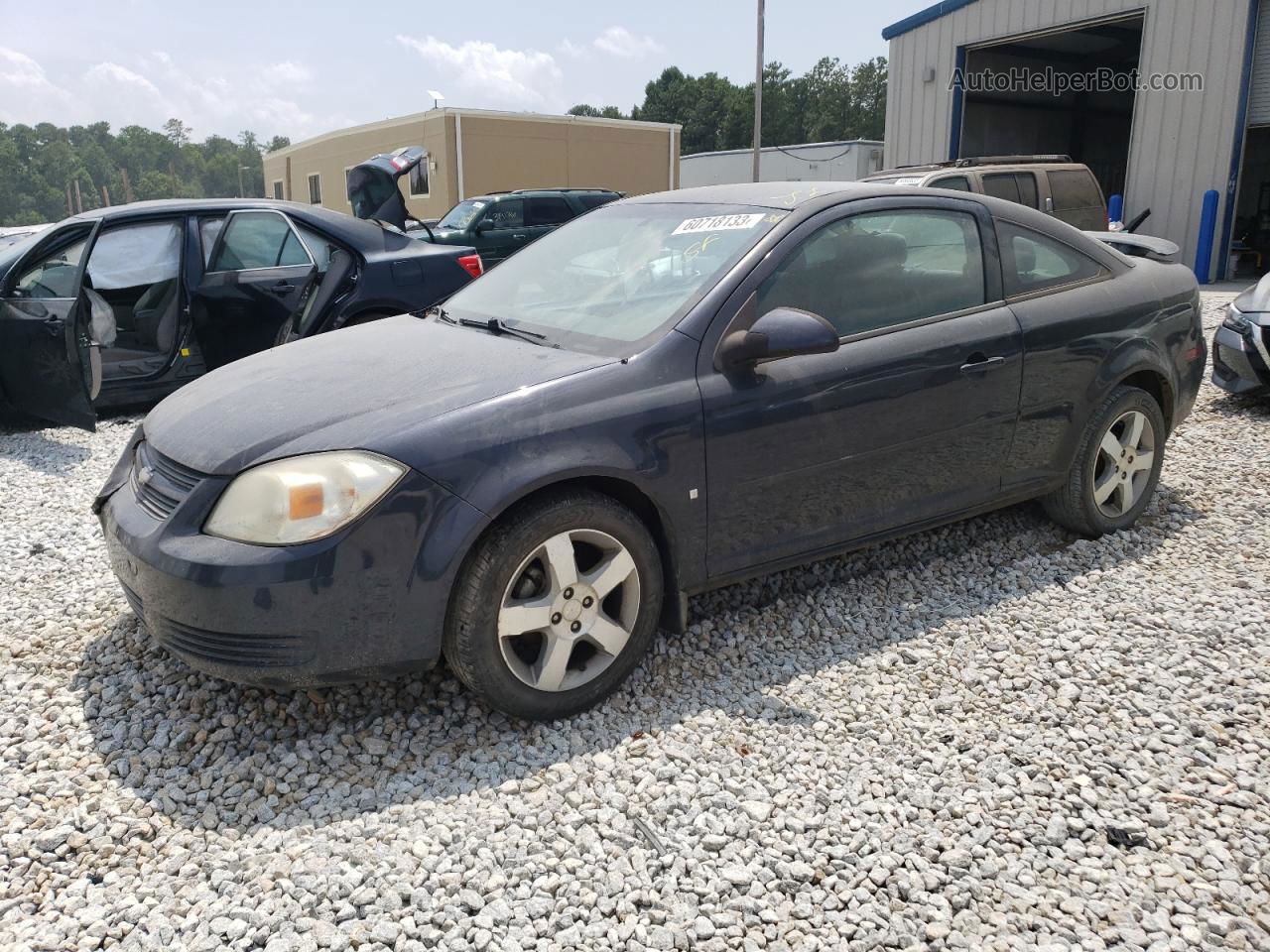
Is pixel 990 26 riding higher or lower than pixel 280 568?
higher

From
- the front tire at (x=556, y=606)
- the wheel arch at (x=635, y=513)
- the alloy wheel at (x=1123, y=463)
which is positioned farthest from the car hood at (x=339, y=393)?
the alloy wheel at (x=1123, y=463)

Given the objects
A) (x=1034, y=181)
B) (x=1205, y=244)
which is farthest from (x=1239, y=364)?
(x=1205, y=244)

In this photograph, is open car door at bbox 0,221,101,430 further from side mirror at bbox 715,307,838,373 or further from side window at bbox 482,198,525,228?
side window at bbox 482,198,525,228

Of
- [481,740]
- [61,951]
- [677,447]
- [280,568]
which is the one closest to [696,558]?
[677,447]

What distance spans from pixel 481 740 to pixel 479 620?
408 millimetres

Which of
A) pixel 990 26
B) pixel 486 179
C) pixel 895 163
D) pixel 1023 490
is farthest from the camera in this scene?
pixel 486 179

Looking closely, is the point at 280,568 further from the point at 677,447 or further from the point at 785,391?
the point at 785,391

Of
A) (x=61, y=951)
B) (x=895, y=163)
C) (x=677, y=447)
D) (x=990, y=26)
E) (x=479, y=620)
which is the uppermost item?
(x=990, y=26)

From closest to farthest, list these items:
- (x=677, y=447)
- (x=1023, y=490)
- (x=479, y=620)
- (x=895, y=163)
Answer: (x=479, y=620), (x=677, y=447), (x=1023, y=490), (x=895, y=163)

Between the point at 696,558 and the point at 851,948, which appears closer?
the point at 851,948

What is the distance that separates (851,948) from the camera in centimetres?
218

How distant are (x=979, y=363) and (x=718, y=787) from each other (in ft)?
6.42

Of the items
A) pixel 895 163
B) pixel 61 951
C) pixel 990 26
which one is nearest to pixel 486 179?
pixel 895 163

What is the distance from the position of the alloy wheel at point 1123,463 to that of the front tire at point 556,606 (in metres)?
2.34
